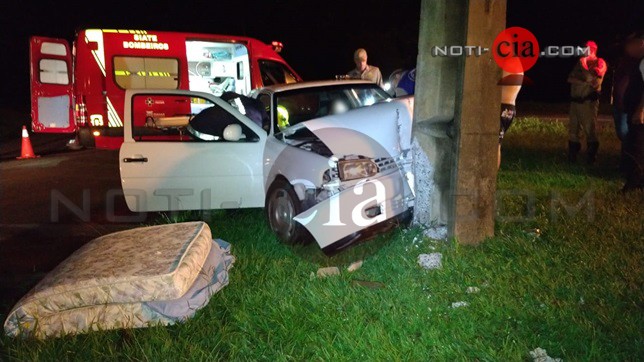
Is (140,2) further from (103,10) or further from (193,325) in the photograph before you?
(193,325)

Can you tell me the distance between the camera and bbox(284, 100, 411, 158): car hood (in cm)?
504

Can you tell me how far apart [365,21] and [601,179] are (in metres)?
25.1

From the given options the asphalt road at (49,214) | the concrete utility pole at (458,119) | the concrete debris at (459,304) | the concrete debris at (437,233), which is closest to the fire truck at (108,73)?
the asphalt road at (49,214)

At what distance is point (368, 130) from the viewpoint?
5.17 meters

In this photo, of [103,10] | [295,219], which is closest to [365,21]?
[103,10]

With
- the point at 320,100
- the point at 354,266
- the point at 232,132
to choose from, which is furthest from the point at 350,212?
the point at 320,100

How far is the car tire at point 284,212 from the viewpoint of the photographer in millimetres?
5266

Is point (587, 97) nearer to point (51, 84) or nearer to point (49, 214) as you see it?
point (49, 214)

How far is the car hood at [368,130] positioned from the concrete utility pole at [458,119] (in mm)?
176

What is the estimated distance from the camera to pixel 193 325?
145 inches

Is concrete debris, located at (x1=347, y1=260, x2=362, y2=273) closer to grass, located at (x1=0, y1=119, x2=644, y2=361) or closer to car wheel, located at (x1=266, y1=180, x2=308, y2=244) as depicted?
grass, located at (x1=0, y1=119, x2=644, y2=361)

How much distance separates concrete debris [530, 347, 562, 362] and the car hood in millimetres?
2382

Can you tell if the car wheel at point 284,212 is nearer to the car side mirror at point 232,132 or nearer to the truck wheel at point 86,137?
the car side mirror at point 232,132

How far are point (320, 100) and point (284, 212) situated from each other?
5.75 ft
